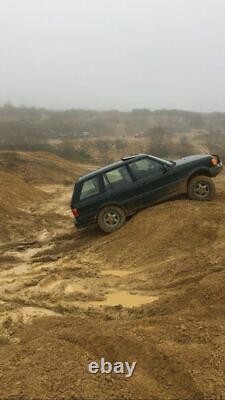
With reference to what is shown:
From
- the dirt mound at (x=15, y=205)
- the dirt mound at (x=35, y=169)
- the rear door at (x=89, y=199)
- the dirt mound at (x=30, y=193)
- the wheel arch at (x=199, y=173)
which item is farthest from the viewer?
the dirt mound at (x=35, y=169)

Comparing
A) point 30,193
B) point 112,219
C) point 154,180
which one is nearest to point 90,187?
point 112,219

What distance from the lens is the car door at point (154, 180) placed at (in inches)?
448

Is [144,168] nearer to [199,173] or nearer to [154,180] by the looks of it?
[154,180]

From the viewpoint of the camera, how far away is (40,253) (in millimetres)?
11195

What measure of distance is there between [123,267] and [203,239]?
1.63 m

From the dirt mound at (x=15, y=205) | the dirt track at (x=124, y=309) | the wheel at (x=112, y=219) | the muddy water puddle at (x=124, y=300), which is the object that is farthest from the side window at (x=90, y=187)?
the muddy water puddle at (x=124, y=300)

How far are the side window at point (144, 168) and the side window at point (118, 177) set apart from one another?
7.2 inches

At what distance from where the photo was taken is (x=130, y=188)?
37.2 ft

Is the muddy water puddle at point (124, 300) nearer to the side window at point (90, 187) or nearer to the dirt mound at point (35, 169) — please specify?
the side window at point (90, 187)

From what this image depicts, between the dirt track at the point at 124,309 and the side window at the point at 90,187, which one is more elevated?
the side window at the point at 90,187

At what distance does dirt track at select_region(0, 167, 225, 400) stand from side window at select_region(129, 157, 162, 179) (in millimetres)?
929

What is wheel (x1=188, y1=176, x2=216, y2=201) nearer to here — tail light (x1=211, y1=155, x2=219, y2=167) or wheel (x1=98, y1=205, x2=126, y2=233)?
tail light (x1=211, y1=155, x2=219, y2=167)

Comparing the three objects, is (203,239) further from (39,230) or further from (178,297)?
(39,230)

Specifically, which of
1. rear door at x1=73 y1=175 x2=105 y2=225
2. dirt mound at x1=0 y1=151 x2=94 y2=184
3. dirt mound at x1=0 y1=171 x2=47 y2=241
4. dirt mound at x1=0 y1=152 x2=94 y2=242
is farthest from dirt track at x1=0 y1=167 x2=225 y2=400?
dirt mound at x1=0 y1=151 x2=94 y2=184
